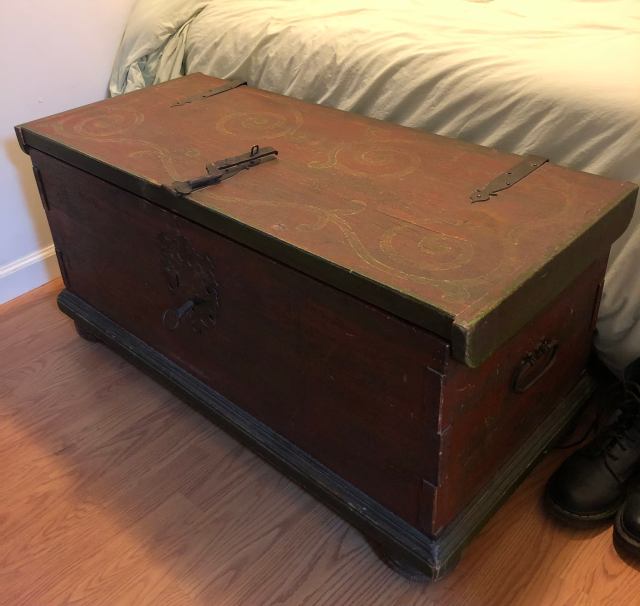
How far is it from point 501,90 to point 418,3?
1.51 feet

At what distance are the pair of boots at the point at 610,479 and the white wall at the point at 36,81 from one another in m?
1.30

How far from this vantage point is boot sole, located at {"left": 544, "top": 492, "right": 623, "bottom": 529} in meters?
1.01

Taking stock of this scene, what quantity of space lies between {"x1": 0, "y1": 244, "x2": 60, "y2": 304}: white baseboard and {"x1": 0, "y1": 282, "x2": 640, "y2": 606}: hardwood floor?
41cm

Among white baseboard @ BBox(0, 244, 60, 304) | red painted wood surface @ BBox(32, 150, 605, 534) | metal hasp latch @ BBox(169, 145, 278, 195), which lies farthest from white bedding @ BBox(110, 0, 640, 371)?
white baseboard @ BBox(0, 244, 60, 304)

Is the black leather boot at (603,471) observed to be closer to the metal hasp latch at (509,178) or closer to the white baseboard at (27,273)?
the metal hasp latch at (509,178)

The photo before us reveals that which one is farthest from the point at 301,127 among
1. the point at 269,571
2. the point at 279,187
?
the point at 269,571

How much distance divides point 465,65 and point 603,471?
0.69 metres

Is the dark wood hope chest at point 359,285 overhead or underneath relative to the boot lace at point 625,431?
overhead

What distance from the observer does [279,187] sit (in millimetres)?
967

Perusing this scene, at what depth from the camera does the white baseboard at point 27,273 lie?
1623 millimetres

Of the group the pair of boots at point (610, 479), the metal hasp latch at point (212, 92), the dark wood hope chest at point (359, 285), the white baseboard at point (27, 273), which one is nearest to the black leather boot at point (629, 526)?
the pair of boots at point (610, 479)

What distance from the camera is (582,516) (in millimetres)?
1006

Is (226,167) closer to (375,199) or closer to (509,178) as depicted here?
(375,199)

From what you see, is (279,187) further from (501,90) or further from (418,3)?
(418,3)
